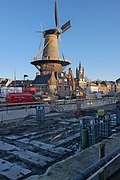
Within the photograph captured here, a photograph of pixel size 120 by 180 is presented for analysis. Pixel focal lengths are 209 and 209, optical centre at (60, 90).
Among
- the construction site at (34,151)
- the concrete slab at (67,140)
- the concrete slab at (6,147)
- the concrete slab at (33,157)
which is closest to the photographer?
the construction site at (34,151)

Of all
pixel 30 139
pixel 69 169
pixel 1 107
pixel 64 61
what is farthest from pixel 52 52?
pixel 69 169

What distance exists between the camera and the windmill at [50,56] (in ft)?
216

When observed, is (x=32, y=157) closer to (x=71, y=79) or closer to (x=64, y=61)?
(x=71, y=79)

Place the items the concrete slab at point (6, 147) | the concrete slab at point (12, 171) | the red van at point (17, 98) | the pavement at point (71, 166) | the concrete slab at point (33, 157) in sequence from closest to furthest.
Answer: the pavement at point (71, 166) < the concrete slab at point (12, 171) < the concrete slab at point (33, 157) < the concrete slab at point (6, 147) < the red van at point (17, 98)

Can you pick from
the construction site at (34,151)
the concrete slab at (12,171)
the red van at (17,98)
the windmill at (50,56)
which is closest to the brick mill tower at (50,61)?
the windmill at (50,56)

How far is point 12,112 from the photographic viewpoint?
63.3 feet

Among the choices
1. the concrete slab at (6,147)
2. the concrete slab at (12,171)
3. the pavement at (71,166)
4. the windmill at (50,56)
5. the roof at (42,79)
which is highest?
the windmill at (50,56)

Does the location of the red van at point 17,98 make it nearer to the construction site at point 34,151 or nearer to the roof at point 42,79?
the construction site at point 34,151

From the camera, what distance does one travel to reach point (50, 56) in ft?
219

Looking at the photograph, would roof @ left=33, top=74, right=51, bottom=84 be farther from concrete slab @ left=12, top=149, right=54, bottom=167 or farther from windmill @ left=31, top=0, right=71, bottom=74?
concrete slab @ left=12, top=149, right=54, bottom=167

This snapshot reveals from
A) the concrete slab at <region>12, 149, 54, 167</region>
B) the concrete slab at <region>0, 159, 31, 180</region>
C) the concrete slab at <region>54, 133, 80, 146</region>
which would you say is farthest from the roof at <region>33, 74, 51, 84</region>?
the concrete slab at <region>0, 159, 31, 180</region>

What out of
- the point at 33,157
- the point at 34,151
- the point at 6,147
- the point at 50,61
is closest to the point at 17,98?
the point at 6,147

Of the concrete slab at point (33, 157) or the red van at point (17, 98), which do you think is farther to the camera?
the red van at point (17, 98)

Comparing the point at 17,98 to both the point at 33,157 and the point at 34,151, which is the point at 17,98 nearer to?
the point at 34,151
